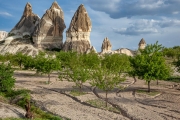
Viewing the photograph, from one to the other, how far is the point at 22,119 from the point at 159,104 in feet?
51.4

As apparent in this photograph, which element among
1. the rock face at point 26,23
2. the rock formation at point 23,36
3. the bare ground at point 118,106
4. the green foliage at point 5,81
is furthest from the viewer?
the rock face at point 26,23

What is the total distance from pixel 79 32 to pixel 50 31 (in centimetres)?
1803

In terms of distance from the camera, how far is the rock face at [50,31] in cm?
12281

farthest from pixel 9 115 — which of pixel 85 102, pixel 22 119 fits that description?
pixel 85 102

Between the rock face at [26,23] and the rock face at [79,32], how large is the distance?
27806mm

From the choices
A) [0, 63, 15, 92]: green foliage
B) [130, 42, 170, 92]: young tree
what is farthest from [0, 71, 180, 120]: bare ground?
[0, 63, 15, 92]: green foliage

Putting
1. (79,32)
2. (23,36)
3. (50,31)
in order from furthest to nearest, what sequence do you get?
(23,36) → (50,31) → (79,32)

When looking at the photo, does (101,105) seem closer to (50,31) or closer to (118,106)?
(118,106)

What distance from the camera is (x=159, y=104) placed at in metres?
27.1

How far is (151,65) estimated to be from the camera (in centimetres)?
3328

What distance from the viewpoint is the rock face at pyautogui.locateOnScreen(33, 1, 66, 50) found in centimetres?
12281

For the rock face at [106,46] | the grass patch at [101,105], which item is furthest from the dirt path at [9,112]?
the rock face at [106,46]

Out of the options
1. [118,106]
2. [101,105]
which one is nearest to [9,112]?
[101,105]

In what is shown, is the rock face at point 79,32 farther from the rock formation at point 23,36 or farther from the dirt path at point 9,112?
the dirt path at point 9,112
